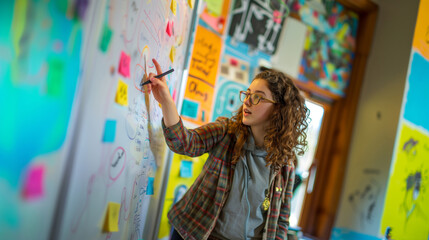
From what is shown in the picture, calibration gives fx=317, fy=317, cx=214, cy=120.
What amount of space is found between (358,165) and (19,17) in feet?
8.76

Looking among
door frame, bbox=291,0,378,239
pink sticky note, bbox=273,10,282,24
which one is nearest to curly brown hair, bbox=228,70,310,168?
pink sticky note, bbox=273,10,282,24

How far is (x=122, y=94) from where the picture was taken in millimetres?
876

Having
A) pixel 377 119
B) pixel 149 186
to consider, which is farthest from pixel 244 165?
pixel 377 119

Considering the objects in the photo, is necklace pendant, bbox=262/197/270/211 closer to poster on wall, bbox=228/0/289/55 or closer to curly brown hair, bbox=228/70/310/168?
curly brown hair, bbox=228/70/310/168

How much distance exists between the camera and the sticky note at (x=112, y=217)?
0.92 metres

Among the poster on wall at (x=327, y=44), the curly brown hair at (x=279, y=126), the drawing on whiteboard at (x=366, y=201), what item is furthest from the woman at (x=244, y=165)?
the drawing on whiteboard at (x=366, y=201)

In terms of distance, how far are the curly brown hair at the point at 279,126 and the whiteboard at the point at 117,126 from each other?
1.11 ft

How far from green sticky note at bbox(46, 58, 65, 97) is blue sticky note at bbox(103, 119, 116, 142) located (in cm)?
19

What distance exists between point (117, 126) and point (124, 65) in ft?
0.55

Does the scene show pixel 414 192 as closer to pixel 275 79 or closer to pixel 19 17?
pixel 275 79

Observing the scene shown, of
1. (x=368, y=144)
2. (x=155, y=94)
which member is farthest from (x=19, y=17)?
(x=368, y=144)

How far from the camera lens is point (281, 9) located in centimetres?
231

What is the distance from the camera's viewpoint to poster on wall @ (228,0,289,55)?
2.11 meters

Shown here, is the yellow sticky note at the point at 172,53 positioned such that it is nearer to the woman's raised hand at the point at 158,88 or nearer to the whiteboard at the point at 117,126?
the whiteboard at the point at 117,126
